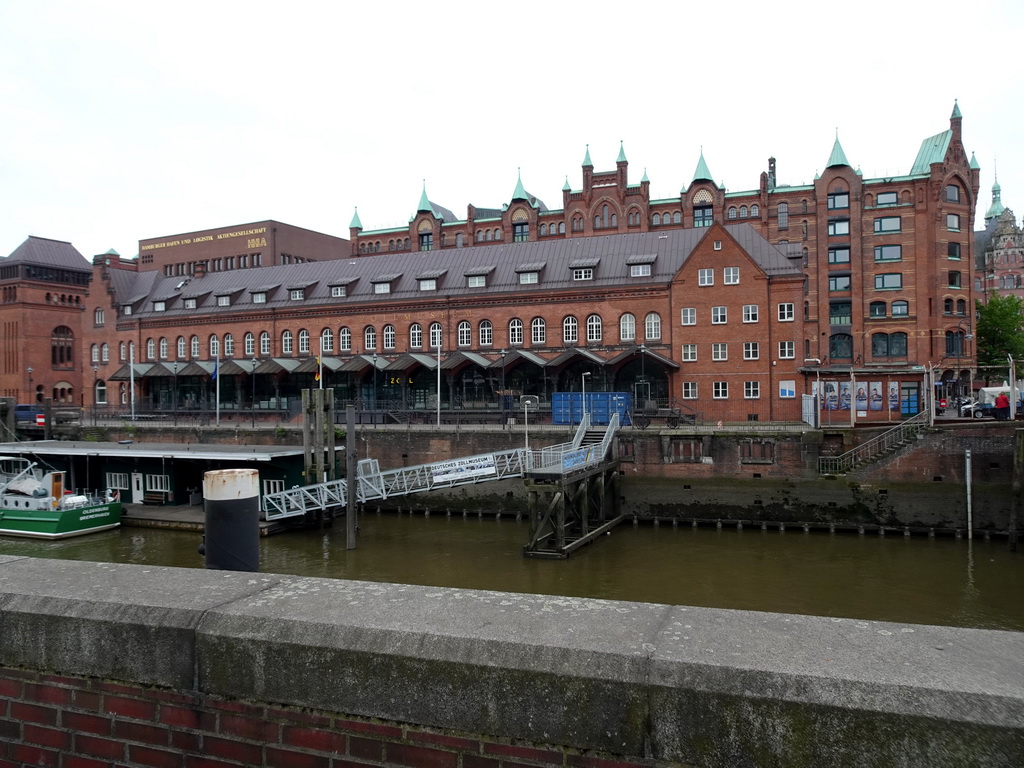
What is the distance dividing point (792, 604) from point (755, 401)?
23867 millimetres

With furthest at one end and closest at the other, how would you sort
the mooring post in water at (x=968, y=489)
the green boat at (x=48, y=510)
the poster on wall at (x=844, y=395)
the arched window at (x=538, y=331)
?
1. the arched window at (x=538, y=331)
2. the poster on wall at (x=844, y=395)
3. the green boat at (x=48, y=510)
4. the mooring post in water at (x=968, y=489)

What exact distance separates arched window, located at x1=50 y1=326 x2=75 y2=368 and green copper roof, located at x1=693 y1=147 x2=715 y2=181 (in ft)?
218

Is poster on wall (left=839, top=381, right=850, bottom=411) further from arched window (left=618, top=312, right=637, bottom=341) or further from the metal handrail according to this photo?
arched window (left=618, top=312, right=637, bottom=341)

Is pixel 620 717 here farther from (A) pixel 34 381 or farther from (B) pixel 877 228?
(A) pixel 34 381

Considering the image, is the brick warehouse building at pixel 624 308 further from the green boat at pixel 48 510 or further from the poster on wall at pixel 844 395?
the green boat at pixel 48 510

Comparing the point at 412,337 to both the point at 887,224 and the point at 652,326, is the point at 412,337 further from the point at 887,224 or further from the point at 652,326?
the point at 887,224

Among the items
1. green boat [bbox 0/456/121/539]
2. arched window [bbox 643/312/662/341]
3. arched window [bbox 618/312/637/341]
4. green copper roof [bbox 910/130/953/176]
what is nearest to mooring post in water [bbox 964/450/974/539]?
arched window [bbox 643/312/662/341]

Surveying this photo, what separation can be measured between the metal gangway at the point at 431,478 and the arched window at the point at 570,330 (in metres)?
15.9

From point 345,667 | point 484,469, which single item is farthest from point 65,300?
point 345,667

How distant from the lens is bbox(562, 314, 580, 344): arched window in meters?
48.5

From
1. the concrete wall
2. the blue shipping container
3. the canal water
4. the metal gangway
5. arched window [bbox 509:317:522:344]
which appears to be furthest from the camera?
arched window [bbox 509:317:522:344]

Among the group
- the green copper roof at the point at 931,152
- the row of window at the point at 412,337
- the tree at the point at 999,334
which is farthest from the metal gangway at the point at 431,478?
the tree at the point at 999,334

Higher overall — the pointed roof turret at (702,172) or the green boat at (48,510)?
the pointed roof turret at (702,172)

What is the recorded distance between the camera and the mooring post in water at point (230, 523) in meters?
Answer: 5.11
